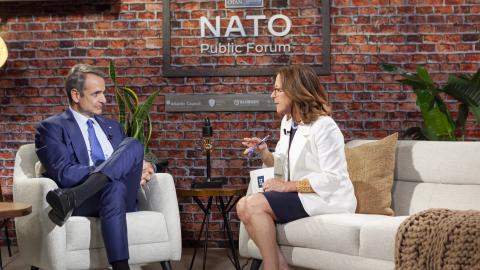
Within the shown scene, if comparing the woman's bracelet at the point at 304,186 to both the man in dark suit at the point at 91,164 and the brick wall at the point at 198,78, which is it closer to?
the man in dark suit at the point at 91,164

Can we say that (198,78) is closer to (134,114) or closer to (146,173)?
(134,114)

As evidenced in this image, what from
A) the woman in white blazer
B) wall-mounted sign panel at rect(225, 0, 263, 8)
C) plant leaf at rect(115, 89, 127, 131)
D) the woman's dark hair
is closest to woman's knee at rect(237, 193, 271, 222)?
the woman in white blazer

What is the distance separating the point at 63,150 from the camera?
3.98 meters

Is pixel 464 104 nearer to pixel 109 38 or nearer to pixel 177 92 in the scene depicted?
pixel 177 92

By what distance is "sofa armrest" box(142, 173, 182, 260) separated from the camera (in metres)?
4.03

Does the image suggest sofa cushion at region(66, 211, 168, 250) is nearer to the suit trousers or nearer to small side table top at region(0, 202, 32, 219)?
the suit trousers

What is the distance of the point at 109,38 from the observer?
5684mm

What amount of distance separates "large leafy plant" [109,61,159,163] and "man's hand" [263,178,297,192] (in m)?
1.43

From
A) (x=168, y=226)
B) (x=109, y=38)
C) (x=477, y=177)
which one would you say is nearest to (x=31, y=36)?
(x=109, y=38)

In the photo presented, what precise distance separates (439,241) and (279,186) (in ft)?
8.06

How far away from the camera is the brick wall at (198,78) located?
17.9ft

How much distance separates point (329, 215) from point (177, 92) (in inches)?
86.9

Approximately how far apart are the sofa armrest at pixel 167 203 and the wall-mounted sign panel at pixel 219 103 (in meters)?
1.50

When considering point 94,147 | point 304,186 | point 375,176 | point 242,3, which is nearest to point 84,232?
point 94,147
